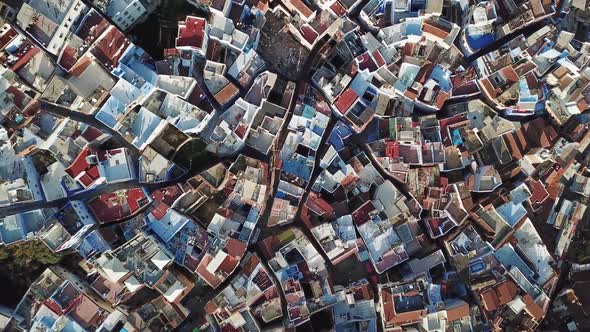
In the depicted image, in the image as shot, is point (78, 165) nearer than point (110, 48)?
Yes

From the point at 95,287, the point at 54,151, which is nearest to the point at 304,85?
the point at 54,151

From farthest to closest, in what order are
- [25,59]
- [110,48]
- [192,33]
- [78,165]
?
[192,33] → [110,48] → [78,165] → [25,59]

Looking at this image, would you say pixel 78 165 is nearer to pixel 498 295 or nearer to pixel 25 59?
pixel 25 59

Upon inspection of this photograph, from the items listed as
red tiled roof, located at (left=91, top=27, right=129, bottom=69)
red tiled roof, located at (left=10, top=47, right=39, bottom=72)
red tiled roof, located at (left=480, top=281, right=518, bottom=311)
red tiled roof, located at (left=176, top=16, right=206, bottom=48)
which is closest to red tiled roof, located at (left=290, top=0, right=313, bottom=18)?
red tiled roof, located at (left=176, top=16, right=206, bottom=48)

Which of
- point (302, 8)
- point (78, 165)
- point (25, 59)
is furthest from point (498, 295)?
point (25, 59)

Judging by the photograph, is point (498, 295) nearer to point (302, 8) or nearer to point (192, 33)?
point (302, 8)

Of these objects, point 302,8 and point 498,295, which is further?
point 302,8

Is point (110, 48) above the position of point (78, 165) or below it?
above

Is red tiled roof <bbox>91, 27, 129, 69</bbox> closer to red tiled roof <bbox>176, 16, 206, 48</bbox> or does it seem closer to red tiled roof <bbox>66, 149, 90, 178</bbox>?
red tiled roof <bbox>176, 16, 206, 48</bbox>

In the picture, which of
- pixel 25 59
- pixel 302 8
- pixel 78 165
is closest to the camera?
pixel 25 59

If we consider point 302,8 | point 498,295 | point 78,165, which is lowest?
point 498,295

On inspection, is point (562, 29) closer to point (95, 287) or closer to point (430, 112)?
point (430, 112)

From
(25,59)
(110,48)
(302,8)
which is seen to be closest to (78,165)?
(25,59)
